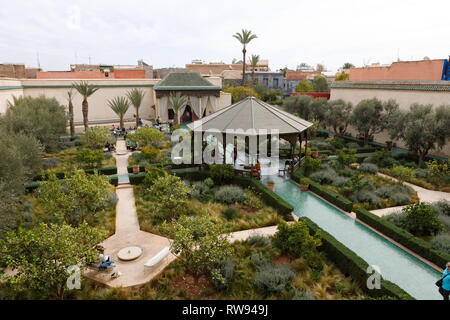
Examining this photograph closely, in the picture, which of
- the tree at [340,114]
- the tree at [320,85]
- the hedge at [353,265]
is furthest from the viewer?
the tree at [320,85]

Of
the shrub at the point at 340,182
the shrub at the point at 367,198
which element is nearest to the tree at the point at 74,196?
the shrub at the point at 367,198

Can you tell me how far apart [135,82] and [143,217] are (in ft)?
99.4

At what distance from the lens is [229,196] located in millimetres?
15250

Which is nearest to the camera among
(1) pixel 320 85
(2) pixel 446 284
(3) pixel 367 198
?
(2) pixel 446 284

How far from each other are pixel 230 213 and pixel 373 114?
68.3 ft

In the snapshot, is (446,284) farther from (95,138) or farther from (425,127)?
(95,138)

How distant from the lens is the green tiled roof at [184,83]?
124ft

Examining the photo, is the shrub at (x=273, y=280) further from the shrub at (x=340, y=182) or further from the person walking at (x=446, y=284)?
the shrub at (x=340, y=182)

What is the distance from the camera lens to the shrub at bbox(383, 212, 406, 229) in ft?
40.8

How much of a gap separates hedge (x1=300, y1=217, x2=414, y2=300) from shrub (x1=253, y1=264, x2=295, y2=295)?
6.51 ft

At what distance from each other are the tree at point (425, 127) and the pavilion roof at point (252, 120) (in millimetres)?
8333

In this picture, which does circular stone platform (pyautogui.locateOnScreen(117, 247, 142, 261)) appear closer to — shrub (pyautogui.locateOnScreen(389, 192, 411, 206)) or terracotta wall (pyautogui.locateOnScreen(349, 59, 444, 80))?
shrub (pyautogui.locateOnScreen(389, 192, 411, 206))

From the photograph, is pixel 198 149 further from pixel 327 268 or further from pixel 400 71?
pixel 400 71

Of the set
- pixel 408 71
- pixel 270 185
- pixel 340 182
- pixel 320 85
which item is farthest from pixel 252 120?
pixel 320 85
